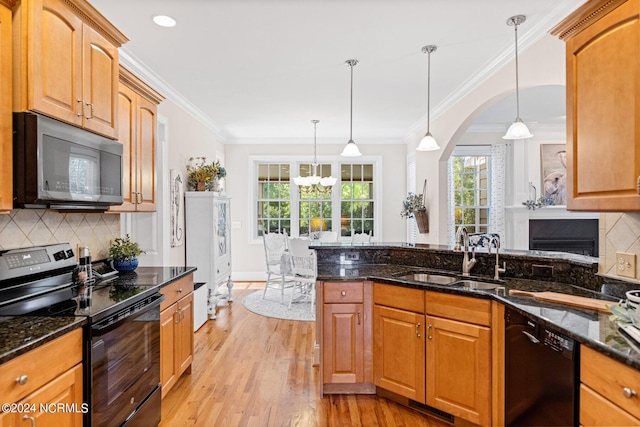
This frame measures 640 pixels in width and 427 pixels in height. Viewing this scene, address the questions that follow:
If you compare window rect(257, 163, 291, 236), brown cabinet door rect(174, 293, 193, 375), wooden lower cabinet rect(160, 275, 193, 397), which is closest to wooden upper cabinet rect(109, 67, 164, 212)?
wooden lower cabinet rect(160, 275, 193, 397)

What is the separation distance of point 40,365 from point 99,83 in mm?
1609

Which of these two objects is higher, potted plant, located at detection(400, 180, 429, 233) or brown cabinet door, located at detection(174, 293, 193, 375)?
potted plant, located at detection(400, 180, 429, 233)

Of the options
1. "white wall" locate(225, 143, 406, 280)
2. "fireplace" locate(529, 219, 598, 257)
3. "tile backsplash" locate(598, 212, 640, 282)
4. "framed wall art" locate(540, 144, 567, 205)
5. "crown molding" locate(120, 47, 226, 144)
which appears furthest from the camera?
"white wall" locate(225, 143, 406, 280)

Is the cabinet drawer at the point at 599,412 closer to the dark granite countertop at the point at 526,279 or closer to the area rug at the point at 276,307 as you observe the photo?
the dark granite countertop at the point at 526,279

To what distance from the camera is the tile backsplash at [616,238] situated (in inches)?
76.4

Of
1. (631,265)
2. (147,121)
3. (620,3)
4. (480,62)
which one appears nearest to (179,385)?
(147,121)

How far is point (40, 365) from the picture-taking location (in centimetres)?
141

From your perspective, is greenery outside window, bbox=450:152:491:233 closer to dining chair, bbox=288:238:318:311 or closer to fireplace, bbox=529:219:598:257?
fireplace, bbox=529:219:598:257

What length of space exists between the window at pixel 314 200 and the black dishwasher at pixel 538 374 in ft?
16.9

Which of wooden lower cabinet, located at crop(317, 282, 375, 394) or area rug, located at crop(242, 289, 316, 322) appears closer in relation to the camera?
wooden lower cabinet, located at crop(317, 282, 375, 394)

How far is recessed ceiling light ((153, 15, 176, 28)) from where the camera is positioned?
8.68 feet

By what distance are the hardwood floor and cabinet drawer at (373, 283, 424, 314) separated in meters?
0.73

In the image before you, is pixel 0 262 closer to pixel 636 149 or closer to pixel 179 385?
pixel 179 385

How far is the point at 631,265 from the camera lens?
195 centimetres
